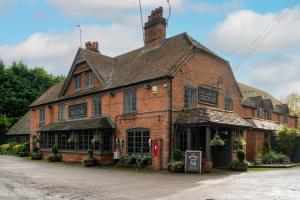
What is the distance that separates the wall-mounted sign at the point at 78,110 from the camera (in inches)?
1168

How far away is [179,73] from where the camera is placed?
74.3ft

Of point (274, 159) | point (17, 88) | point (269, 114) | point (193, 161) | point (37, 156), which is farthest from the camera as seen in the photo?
point (17, 88)

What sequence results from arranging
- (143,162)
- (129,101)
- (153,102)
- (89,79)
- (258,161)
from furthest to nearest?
1. (89,79)
2. (258,161)
3. (129,101)
4. (153,102)
5. (143,162)

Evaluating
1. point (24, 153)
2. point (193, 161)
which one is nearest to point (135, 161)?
point (193, 161)

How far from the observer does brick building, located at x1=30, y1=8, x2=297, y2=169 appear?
21953mm

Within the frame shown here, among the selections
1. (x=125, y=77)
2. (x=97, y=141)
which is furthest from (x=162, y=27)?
(x=97, y=141)

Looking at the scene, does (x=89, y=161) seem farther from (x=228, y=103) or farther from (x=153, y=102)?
(x=228, y=103)

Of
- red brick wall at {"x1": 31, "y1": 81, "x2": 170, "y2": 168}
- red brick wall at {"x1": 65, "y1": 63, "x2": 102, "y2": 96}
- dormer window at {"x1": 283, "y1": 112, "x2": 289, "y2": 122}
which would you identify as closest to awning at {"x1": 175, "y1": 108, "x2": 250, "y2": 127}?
red brick wall at {"x1": 31, "y1": 81, "x2": 170, "y2": 168}

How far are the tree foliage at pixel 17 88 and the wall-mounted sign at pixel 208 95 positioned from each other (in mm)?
33433

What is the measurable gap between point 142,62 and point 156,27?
3015 millimetres

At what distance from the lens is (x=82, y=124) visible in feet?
91.6

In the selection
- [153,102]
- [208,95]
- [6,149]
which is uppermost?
[208,95]

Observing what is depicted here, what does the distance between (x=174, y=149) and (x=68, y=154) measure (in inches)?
477

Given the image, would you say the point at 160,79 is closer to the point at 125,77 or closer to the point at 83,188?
the point at 125,77
